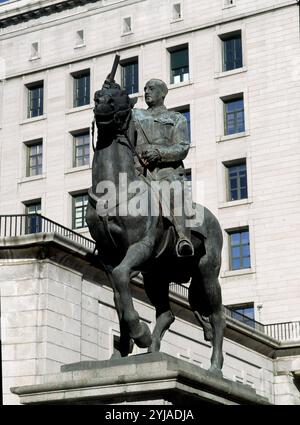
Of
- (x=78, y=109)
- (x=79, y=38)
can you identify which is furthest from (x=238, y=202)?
(x=79, y=38)

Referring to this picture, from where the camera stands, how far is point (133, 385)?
10781 millimetres

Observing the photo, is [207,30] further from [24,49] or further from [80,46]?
[24,49]

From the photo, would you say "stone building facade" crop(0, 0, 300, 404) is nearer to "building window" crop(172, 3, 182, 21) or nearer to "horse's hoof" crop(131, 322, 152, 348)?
"building window" crop(172, 3, 182, 21)

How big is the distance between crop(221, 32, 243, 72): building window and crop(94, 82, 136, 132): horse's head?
44.5 meters

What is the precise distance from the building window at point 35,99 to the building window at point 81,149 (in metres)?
3.37

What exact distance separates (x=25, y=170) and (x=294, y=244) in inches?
699

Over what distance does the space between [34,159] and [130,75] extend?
7.61m

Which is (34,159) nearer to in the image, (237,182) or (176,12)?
(176,12)

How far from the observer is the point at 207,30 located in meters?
57.2

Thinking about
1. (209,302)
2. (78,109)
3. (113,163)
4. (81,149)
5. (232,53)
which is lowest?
(209,302)

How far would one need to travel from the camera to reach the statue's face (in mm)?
12953

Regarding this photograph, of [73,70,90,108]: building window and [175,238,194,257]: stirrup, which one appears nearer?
[175,238,194,257]: stirrup

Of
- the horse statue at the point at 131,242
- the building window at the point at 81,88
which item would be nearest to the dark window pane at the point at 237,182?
the building window at the point at 81,88

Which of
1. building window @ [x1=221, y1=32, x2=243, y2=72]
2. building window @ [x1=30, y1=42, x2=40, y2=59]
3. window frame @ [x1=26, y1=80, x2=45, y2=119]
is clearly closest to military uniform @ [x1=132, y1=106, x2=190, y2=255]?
building window @ [x1=221, y1=32, x2=243, y2=72]
